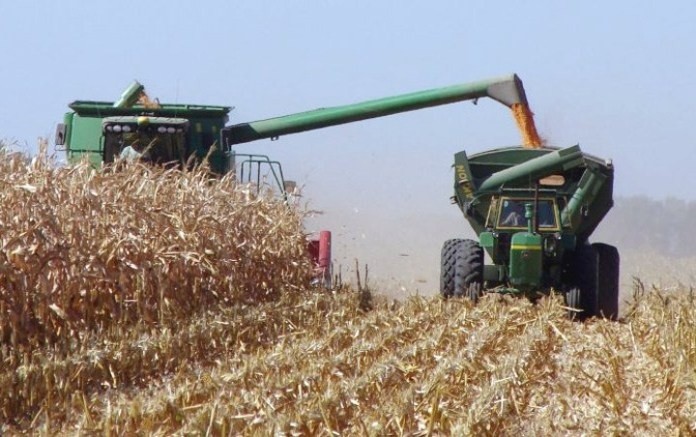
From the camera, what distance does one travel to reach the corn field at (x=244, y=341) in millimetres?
5844

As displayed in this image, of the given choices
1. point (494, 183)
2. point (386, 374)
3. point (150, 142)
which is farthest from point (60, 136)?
point (386, 374)

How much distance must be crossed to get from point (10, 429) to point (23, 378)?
54 cm

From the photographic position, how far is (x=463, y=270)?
1114 centimetres

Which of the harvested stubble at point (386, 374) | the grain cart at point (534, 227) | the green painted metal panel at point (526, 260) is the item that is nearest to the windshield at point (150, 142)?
the grain cart at point (534, 227)

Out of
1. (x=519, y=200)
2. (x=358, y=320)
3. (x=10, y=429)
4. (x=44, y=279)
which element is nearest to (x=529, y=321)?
(x=358, y=320)

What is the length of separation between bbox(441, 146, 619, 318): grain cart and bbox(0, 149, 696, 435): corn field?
41cm

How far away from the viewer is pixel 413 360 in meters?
7.56

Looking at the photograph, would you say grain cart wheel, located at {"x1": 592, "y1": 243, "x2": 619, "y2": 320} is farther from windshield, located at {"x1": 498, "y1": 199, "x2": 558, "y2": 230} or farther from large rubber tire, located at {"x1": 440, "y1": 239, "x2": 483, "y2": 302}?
large rubber tire, located at {"x1": 440, "y1": 239, "x2": 483, "y2": 302}

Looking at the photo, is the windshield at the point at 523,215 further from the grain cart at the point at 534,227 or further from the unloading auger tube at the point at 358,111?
the unloading auger tube at the point at 358,111

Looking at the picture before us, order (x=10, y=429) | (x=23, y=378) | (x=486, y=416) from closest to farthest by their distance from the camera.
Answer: (x=486, y=416) < (x=10, y=429) < (x=23, y=378)

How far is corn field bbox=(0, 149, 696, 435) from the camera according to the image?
19.2ft

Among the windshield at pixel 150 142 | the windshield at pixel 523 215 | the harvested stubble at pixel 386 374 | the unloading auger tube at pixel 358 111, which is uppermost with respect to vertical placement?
the unloading auger tube at pixel 358 111

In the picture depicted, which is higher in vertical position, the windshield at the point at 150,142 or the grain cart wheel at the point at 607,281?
the windshield at the point at 150,142

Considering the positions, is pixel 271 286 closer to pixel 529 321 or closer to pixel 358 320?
pixel 358 320
